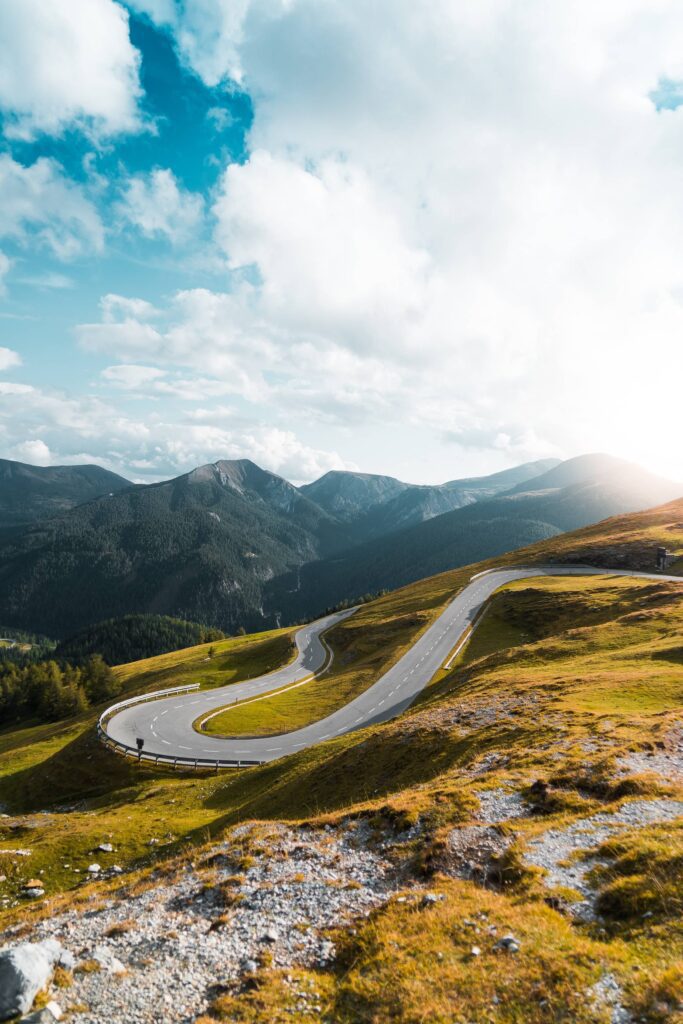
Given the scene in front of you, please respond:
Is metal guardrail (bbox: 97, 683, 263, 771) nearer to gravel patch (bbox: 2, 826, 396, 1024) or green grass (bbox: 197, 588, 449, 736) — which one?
green grass (bbox: 197, 588, 449, 736)

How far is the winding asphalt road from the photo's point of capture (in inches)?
1876

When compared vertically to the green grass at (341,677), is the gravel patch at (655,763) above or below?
above

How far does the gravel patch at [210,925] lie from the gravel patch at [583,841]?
4677 mm

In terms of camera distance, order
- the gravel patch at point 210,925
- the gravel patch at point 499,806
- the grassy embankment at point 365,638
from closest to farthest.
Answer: the gravel patch at point 210,925 → the gravel patch at point 499,806 → the grassy embankment at point 365,638

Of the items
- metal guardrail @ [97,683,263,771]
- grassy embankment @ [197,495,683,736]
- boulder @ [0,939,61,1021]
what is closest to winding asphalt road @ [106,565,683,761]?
metal guardrail @ [97,683,263,771]

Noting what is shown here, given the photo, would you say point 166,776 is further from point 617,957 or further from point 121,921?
point 617,957

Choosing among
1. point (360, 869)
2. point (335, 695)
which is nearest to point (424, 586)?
point (335, 695)

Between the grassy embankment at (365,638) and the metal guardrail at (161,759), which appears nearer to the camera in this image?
the metal guardrail at (161,759)

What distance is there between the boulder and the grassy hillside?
12.7 feet

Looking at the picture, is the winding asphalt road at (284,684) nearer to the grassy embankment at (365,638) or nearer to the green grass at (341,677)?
the green grass at (341,677)

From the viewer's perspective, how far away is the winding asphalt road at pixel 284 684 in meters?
47.7

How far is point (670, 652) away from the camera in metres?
39.5

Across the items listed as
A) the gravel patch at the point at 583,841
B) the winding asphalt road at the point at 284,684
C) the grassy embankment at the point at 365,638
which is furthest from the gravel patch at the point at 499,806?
the grassy embankment at the point at 365,638

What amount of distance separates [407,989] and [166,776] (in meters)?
40.9
